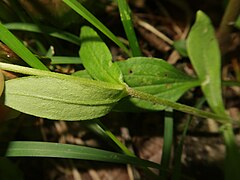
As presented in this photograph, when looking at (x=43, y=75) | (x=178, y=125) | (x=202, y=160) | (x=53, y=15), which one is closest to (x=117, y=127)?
(x=178, y=125)

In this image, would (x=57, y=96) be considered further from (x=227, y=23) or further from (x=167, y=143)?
(x=227, y=23)

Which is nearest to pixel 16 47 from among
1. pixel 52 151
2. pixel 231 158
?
pixel 52 151

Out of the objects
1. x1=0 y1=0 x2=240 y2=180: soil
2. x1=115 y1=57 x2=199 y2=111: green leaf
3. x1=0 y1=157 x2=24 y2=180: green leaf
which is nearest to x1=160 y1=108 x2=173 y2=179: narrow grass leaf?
x1=115 y1=57 x2=199 y2=111: green leaf

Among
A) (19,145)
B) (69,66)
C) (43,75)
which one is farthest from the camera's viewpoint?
(69,66)

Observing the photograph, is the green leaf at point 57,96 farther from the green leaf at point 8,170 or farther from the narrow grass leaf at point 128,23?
the green leaf at point 8,170

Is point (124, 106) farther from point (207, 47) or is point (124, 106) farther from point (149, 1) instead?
point (149, 1)
